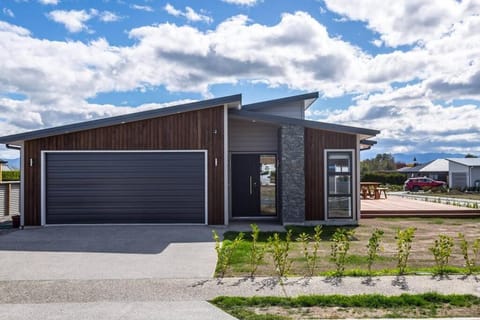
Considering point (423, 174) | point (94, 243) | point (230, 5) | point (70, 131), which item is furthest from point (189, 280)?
point (423, 174)

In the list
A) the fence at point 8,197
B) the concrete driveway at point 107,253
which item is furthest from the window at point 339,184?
the fence at point 8,197

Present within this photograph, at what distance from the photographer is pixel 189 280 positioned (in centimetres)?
652

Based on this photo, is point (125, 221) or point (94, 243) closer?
point (94, 243)

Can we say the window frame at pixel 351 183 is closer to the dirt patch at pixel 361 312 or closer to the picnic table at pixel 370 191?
the dirt patch at pixel 361 312

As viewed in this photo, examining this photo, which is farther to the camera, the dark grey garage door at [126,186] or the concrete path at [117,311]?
the dark grey garage door at [126,186]

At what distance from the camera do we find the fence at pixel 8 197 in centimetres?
1700

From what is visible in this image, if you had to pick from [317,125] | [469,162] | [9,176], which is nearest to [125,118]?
[317,125]

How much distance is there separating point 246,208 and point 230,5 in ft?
21.0

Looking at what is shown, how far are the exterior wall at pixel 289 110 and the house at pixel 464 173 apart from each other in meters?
33.4

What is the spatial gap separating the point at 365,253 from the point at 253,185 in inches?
251

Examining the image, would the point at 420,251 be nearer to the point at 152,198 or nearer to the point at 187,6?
the point at 152,198

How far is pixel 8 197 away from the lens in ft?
57.1

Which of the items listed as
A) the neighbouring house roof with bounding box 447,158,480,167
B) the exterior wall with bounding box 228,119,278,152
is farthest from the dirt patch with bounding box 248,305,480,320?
the neighbouring house roof with bounding box 447,158,480,167

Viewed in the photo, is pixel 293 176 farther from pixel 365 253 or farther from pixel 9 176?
pixel 9 176
